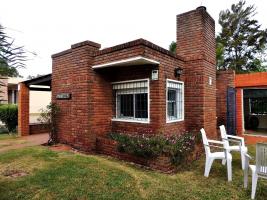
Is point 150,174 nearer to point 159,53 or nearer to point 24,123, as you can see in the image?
point 159,53

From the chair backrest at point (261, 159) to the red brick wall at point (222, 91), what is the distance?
7.54 m

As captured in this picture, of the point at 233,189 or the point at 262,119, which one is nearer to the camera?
the point at 233,189

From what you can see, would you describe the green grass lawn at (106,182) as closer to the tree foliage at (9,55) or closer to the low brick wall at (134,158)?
the low brick wall at (134,158)

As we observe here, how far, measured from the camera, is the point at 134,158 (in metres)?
6.09

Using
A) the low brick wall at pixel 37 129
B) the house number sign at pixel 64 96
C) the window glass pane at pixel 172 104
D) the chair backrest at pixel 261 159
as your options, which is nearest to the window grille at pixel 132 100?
the window glass pane at pixel 172 104

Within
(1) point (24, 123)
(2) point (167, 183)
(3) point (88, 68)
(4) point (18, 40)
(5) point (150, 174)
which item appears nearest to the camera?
(4) point (18, 40)

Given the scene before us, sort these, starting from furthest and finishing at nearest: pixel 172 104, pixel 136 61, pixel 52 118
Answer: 1. pixel 52 118
2. pixel 172 104
3. pixel 136 61

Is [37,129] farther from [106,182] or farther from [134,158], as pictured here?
[106,182]

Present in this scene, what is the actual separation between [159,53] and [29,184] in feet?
16.0

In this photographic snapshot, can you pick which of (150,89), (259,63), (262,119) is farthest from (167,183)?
(259,63)

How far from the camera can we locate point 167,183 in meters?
4.69

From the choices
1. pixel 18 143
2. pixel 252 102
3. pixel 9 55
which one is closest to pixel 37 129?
pixel 18 143

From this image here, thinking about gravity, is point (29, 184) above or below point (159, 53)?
below

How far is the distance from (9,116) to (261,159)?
13609 millimetres
